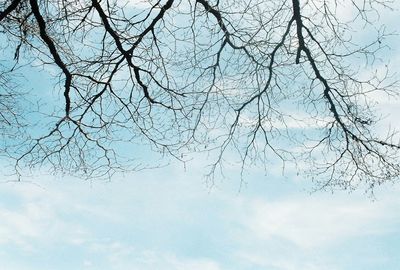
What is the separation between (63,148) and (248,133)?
233cm

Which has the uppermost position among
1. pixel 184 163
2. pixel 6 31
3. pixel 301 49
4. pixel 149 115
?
pixel 6 31

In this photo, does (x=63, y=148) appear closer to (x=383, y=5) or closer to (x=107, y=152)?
(x=107, y=152)

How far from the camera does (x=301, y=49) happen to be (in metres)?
6.45

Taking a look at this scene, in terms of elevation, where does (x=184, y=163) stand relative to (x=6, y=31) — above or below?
below

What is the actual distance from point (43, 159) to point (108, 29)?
5.89 feet

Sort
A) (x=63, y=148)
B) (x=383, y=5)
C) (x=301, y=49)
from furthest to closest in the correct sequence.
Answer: (x=63, y=148), (x=301, y=49), (x=383, y=5)

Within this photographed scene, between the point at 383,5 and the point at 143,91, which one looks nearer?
the point at 383,5

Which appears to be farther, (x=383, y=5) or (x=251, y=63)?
(x=251, y=63)

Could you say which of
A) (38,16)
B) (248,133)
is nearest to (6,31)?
(38,16)

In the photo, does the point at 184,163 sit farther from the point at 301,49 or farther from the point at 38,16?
the point at 38,16

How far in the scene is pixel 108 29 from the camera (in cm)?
647

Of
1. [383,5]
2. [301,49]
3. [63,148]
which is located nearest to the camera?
[383,5]

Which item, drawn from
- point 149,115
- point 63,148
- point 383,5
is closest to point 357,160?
point 383,5

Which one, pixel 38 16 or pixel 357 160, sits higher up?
pixel 38 16
